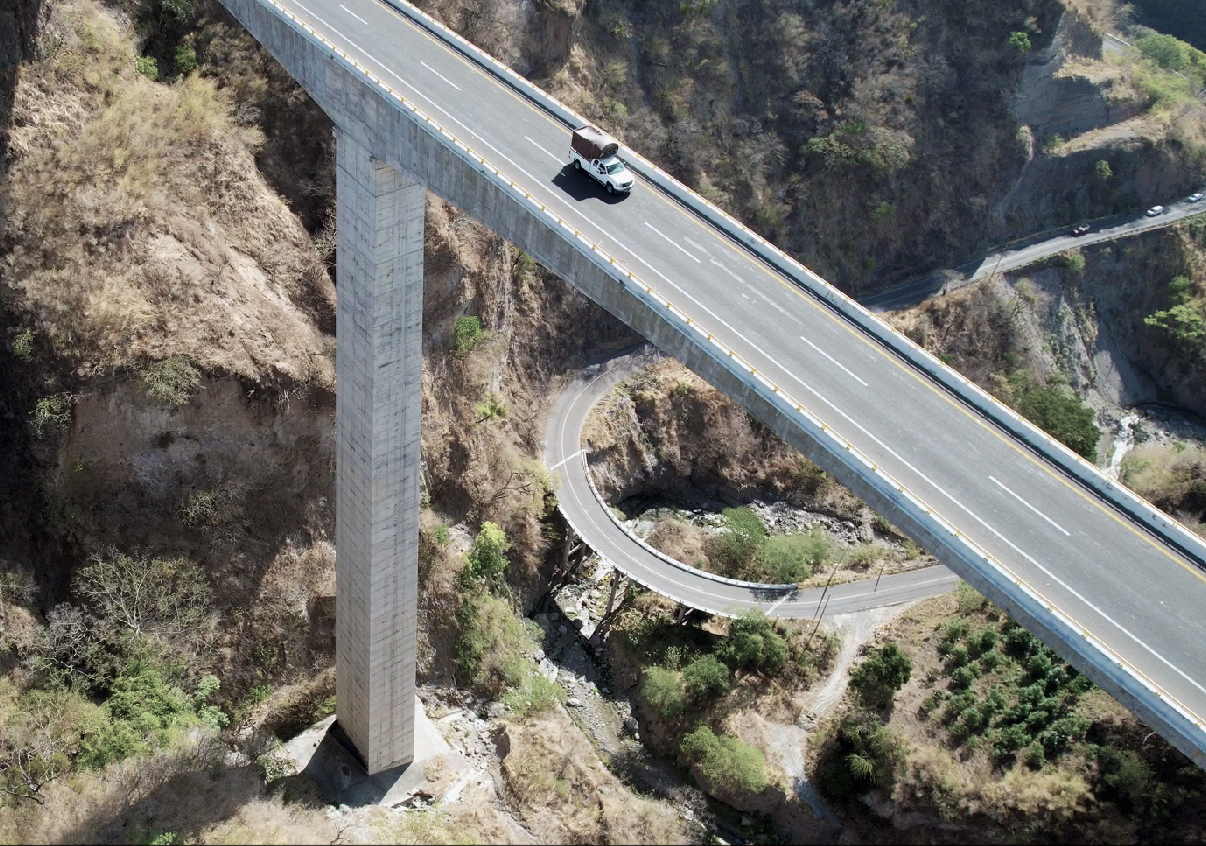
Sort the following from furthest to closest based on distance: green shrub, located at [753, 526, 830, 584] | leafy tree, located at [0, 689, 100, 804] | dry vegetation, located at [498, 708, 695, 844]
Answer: green shrub, located at [753, 526, 830, 584] → dry vegetation, located at [498, 708, 695, 844] → leafy tree, located at [0, 689, 100, 804]

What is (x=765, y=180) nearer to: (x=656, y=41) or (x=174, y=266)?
(x=656, y=41)

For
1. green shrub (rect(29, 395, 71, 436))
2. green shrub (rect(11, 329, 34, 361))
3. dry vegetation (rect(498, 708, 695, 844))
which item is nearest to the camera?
green shrub (rect(29, 395, 71, 436))

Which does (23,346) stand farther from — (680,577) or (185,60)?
(680,577)

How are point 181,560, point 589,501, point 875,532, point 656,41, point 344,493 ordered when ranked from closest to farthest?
point 344,493 → point 181,560 → point 589,501 → point 875,532 → point 656,41

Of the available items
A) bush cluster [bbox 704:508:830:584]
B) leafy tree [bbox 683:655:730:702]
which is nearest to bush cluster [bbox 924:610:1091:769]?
bush cluster [bbox 704:508:830:584]

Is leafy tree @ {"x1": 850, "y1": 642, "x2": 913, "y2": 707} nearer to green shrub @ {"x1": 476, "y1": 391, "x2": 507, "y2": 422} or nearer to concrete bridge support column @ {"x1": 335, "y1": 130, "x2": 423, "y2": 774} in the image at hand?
concrete bridge support column @ {"x1": 335, "y1": 130, "x2": 423, "y2": 774}

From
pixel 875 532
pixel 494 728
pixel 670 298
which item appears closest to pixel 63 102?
pixel 670 298

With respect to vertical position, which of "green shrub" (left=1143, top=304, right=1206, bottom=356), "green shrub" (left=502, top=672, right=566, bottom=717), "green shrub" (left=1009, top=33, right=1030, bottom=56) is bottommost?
"green shrub" (left=502, top=672, right=566, bottom=717)
